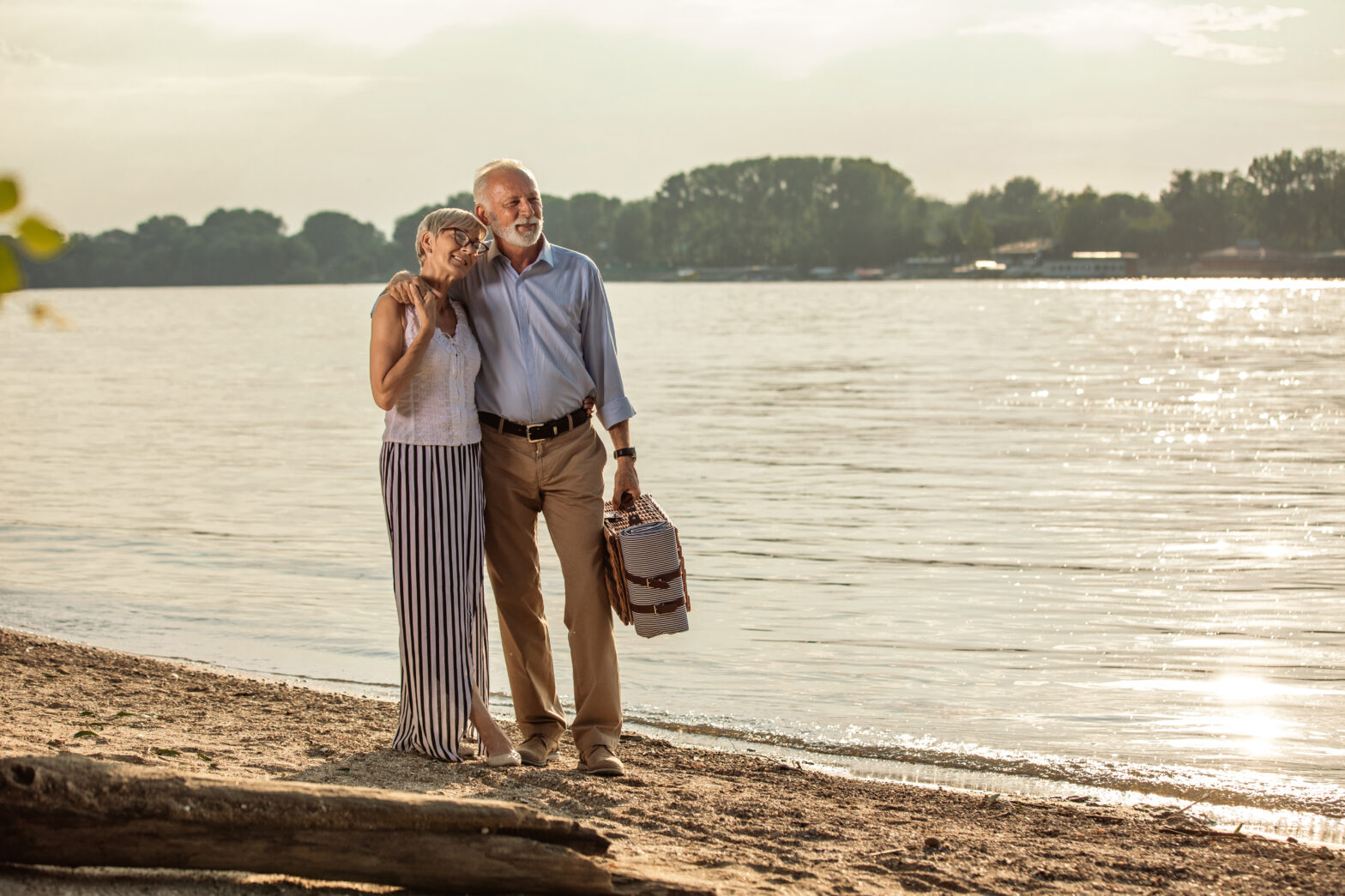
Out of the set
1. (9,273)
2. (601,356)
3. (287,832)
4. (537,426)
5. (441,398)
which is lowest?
(287,832)

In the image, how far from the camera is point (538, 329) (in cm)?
484

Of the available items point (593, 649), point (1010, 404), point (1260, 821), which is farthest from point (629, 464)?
point (1010, 404)

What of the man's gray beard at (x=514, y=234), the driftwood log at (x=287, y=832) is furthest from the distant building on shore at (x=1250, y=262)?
the driftwood log at (x=287, y=832)

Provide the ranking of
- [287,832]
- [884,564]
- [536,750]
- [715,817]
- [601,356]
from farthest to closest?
[884,564] → [536,750] → [601,356] → [715,817] → [287,832]

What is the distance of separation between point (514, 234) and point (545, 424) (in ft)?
2.17

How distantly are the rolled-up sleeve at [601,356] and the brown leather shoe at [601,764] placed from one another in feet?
3.91

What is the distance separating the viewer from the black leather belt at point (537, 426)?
487 cm

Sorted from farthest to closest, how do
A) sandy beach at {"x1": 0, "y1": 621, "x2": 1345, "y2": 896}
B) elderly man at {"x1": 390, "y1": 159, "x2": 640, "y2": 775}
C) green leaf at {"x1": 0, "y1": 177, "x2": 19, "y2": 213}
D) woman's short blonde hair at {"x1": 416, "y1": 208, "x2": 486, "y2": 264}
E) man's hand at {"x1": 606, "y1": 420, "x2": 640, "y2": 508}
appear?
1. man's hand at {"x1": 606, "y1": 420, "x2": 640, "y2": 508}
2. elderly man at {"x1": 390, "y1": 159, "x2": 640, "y2": 775}
3. woman's short blonde hair at {"x1": 416, "y1": 208, "x2": 486, "y2": 264}
4. sandy beach at {"x1": 0, "y1": 621, "x2": 1345, "y2": 896}
5. green leaf at {"x1": 0, "y1": 177, "x2": 19, "y2": 213}

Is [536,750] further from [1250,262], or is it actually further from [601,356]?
[1250,262]

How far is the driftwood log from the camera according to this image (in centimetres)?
324

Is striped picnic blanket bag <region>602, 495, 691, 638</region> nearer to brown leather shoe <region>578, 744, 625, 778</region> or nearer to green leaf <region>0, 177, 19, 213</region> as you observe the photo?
brown leather shoe <region>578, 744, 625, 778</region>

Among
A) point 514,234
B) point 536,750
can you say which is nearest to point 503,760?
point 536,750

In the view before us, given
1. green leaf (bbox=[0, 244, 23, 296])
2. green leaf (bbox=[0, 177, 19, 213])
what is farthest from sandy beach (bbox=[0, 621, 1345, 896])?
green leaf (bbox=[0, 177, 19, 213])

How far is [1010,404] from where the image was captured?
83.3 ft
